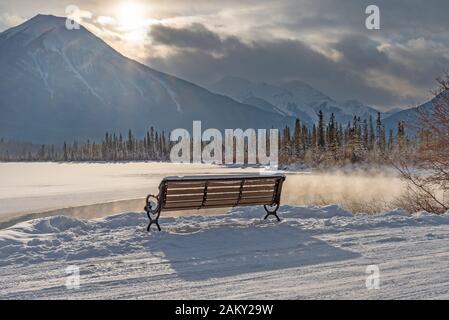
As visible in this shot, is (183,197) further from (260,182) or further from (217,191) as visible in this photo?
(260,182)

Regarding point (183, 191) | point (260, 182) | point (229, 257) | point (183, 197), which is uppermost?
point (260, 182)

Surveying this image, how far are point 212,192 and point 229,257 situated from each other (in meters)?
3.43

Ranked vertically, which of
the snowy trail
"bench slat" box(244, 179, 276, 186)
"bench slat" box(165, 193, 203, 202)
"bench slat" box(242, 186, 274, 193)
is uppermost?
"bench slat" box(244, 179, 276, 186)

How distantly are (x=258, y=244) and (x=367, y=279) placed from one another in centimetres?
288

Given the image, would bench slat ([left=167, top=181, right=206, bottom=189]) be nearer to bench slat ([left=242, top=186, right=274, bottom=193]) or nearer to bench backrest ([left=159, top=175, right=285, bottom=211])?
bench backrest ([left=159, top=175, right=285, bottom=211])

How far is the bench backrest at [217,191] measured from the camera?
36.0 ft

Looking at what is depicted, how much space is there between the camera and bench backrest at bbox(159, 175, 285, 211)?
1097cm

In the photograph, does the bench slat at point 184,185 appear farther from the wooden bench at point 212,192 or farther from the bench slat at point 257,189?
the bench slat at point 257,189

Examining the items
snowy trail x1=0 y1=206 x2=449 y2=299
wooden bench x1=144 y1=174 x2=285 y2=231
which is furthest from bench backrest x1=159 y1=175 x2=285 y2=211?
snowy trail x1=0 y1=206 x2=449 y2=299

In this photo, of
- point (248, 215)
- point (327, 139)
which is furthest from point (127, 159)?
point (248, 215)

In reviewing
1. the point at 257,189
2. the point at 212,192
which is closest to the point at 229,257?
the point at 212,192

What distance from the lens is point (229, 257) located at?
8219mm

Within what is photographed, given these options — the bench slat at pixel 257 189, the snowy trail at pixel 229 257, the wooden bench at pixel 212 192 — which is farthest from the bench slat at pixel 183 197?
the bench slat at pixel 257 189

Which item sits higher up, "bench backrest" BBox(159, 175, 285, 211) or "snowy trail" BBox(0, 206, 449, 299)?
"bench backrest" BBox(159, 175, 285, 211)
